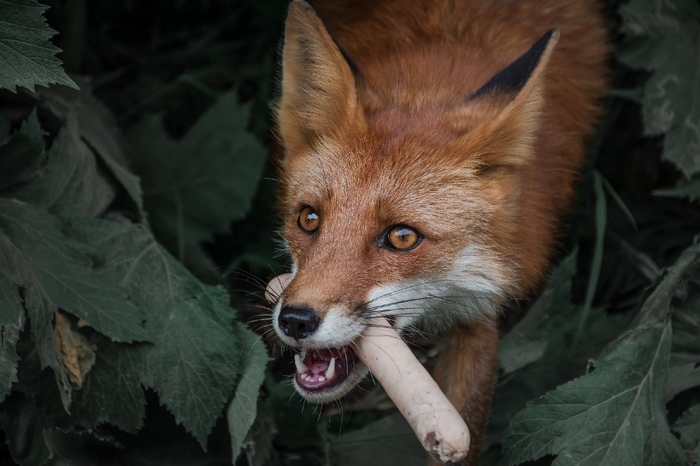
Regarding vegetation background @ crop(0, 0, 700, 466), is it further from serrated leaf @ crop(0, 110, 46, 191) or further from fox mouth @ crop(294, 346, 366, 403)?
fox mouth @ crop(294, 346, 366, 403)

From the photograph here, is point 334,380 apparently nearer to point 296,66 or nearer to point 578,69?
point 296,66

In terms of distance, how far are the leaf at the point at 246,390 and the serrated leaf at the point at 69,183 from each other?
1.00m

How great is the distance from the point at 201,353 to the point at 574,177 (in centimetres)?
184

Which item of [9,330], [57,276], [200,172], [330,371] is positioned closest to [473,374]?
[330,371]

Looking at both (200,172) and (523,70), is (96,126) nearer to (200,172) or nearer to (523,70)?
(200,172)

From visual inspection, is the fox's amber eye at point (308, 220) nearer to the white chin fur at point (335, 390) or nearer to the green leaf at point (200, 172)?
the white chin fur at point (335, 390)

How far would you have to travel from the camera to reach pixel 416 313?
3287 mm

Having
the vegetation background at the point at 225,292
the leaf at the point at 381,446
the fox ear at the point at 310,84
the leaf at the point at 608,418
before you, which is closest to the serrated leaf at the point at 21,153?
the vegetation background at the point at 225,292

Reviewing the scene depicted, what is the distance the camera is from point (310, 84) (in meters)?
3.54

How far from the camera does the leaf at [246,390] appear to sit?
327 centimetres

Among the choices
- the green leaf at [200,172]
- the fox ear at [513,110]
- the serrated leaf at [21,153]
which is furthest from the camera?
the green leaf at [200,172]

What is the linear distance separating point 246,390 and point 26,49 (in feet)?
4.80

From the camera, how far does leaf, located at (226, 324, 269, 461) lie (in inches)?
129

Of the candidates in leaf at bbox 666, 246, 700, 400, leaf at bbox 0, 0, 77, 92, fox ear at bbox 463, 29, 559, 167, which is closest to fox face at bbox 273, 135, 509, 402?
fox ear at bbox 463, 29, 559, 167
